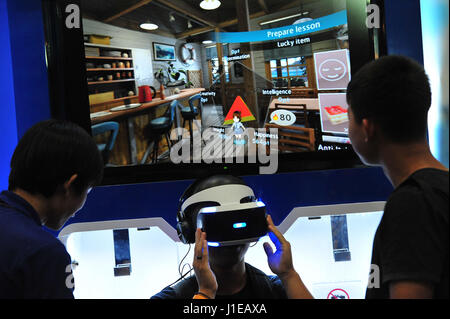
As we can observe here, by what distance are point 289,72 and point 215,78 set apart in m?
0.41

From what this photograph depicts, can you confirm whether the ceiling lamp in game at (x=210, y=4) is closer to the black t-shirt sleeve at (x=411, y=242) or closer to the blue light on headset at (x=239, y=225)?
the blue light on headset at (x=239, y=225)

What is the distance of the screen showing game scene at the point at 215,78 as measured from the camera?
1737mm

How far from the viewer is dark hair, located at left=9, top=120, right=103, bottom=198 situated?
3.18ft

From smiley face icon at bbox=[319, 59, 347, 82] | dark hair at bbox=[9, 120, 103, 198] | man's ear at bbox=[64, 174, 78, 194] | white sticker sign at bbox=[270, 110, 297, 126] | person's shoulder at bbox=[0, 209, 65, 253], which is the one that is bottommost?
person's shoulder at bbox=[0, 209, 65, 253]

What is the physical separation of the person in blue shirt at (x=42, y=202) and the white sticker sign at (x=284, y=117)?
1035 mm

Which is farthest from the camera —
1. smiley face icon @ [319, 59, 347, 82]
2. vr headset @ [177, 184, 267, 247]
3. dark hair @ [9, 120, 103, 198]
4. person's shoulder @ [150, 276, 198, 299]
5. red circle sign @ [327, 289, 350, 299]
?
red circle sign @ [327, 289, 350, 299]

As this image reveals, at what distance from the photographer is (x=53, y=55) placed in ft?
6.15

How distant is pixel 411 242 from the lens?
2.22 ft

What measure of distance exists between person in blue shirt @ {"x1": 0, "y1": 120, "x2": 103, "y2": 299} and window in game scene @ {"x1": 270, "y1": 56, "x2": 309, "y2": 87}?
1.09m

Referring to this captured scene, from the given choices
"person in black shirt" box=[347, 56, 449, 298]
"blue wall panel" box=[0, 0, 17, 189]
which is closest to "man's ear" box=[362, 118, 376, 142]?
"person in black shirt" box=[347, 56, 449, 298]

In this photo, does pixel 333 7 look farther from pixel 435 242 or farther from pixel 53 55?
pixel 53 55

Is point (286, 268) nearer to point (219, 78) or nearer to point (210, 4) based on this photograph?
point (219, 78)

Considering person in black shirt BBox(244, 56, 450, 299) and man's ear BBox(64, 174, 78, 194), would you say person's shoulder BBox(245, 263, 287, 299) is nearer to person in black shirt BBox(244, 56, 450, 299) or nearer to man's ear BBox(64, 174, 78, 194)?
person in black shirt BBox(244, 56, 450, 299)

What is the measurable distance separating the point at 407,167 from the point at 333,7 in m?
1.23
